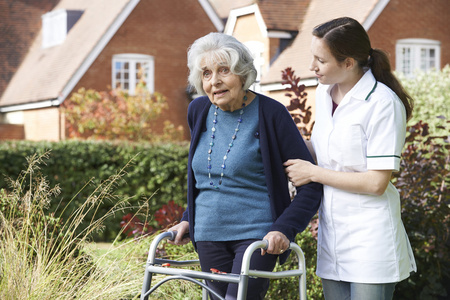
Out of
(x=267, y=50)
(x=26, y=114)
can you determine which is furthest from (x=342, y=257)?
(x=26, y=114)

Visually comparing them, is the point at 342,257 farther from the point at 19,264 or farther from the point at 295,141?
the point at 19,264

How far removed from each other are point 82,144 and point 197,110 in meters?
9.63

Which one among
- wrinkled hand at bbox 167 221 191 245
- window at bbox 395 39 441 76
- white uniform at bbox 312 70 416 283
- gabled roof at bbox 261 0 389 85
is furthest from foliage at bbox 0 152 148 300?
window at bbox 395 39 441 76

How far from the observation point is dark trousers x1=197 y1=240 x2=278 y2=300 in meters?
3.30

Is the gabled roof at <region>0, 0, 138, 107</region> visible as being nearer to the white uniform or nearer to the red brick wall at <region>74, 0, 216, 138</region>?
the red brick wall at <region>74, 0, 216, 138</region>

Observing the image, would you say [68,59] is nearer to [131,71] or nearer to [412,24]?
[131,71]

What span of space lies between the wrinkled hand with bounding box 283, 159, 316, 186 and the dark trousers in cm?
35

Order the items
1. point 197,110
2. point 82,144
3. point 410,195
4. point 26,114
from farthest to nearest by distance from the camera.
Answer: point 26,114 → point 82,144 → point 410,195 → point 197,110

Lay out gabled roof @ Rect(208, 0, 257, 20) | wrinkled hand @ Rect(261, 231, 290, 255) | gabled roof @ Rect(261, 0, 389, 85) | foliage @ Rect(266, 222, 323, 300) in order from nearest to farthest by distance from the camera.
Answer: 1. wrinkled hand @ Rect(261, 231, 290, 255)
2. foliage @ Rect(266, 222, 323, 300)
3. gabled roof @ Rect(261, 0, 389, 85)
4. gabled roof @ Rect(208, 0, 257, 20)

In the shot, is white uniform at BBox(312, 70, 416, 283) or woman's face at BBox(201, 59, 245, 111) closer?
white uniform at BBox(312, 70, 416, 283)

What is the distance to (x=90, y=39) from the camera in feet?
74.5

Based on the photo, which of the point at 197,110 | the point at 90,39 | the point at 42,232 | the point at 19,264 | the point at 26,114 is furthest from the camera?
the point at 26,114

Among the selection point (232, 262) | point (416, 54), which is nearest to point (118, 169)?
point (232, 262)

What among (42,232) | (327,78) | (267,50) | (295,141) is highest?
(267,50)
